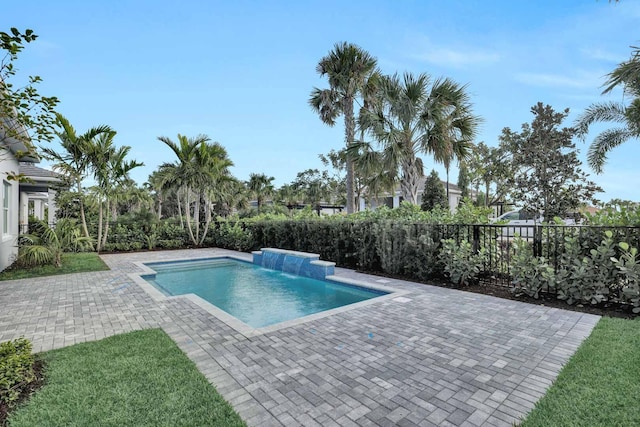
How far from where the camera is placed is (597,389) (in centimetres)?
272

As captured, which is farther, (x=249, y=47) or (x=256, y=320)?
(x=249, y=47)

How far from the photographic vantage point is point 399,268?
27.0 ft

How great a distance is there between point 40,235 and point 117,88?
18.7ft

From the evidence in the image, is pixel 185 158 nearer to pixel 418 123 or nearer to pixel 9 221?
pixel 9 221

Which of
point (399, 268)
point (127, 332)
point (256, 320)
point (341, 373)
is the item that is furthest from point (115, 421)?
point (399, 268)

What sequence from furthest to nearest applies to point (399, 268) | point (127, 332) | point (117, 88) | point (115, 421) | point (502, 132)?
point (502, 132), point (117, 88), point (399, 268), point (127, 332), point (115, 421)

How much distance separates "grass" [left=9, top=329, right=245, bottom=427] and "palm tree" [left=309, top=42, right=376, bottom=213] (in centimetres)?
1284

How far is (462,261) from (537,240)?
1.41 meters

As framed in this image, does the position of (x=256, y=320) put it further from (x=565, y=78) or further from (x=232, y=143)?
(x=232, y=143)

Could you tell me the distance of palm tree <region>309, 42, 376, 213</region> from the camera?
619 inches

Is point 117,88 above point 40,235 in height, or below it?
above

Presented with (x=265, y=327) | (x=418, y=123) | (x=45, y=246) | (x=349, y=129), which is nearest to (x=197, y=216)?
(x=45, y=246)

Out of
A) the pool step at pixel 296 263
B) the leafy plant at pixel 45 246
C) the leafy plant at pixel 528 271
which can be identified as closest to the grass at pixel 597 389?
the leafy plant at pixel 528 271

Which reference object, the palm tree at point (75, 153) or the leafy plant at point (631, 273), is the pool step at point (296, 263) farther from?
the palm tree at point (75, 153)
